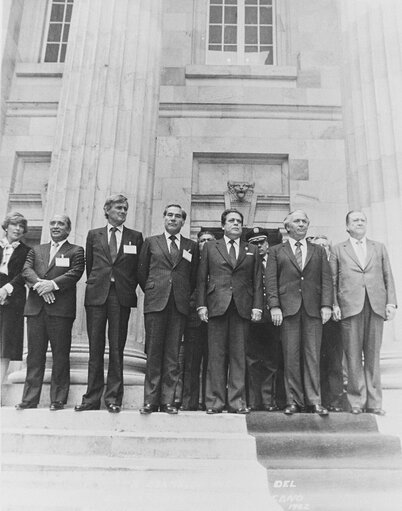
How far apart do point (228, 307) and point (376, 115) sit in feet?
13.6

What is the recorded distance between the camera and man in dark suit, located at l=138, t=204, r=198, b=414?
559 cm

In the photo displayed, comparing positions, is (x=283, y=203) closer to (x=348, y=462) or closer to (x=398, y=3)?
(x=398, y=3)

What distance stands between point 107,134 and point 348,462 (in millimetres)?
5581

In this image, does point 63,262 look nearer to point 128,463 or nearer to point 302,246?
point 128,463

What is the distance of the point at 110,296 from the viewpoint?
5875 mm

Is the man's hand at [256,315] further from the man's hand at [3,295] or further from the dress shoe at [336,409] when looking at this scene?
the man's hand at [3,295]

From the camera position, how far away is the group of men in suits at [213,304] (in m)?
5.67

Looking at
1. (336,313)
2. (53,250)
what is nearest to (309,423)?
(336,313)

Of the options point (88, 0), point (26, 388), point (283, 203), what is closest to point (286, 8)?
point (283, 203)

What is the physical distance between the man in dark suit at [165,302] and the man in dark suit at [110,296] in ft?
0.65

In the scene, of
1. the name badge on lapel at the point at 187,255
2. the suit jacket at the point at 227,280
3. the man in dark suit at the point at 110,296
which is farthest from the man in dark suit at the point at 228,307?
the man in dark suit at the point at 110,296

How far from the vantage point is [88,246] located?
616 centimetres

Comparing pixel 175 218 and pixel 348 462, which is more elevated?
pixel 175 218

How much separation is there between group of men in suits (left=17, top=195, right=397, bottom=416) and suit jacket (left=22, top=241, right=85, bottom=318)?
1cm
